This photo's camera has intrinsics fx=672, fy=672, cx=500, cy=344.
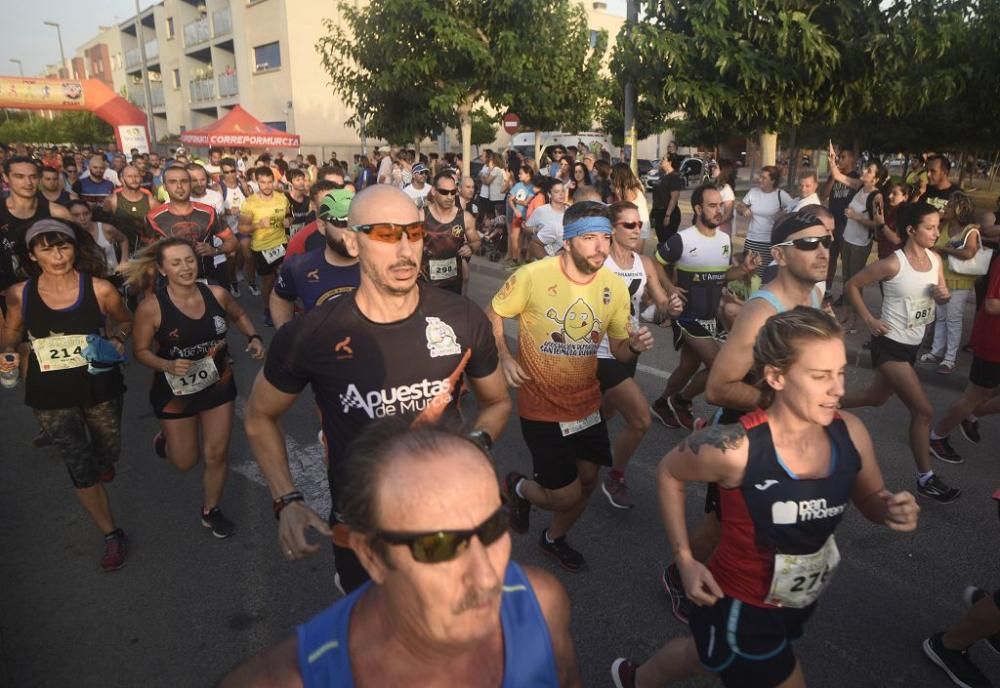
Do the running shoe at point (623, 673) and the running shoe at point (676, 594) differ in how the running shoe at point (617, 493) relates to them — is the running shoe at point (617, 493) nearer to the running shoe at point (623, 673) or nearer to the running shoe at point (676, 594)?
the running shoe at point (676, 594)

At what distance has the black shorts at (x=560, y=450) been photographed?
3605 mm

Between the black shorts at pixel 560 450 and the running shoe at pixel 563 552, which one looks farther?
the running shoe at pixel 563 552

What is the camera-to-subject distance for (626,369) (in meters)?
4.30

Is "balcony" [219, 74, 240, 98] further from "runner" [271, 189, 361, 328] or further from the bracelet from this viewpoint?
the bracelet

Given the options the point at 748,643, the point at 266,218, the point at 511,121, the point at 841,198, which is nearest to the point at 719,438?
the point at 748,643

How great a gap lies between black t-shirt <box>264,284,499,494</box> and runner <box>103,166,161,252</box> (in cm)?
673

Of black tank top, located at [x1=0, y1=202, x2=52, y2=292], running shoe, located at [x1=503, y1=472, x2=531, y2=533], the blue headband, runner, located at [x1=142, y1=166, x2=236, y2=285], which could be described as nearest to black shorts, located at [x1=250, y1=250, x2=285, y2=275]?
runner, located at [x1=142, y1=166, x2=236, y2=285]

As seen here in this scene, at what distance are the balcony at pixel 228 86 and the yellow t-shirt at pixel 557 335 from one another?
45.0 meters

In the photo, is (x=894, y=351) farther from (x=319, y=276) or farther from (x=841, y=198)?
(x=841, y=198)

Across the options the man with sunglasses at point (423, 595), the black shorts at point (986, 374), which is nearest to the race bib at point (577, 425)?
the man with sunglasses at point (423, 595)

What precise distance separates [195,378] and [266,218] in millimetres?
5122

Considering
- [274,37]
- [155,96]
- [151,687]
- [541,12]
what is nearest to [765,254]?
[151,687]

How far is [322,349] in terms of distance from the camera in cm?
247

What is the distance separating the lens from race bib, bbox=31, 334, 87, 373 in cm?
379
